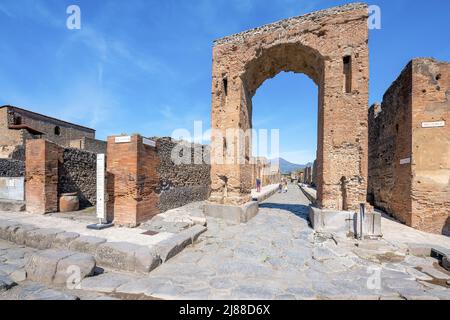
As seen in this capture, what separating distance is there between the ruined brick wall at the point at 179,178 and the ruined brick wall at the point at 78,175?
13.2 ft

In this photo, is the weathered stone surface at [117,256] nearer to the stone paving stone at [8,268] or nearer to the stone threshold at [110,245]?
the stone threshold at [110,245]

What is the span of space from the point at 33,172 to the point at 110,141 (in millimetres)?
3930

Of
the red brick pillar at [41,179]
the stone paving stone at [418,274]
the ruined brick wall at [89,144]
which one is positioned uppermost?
the ruined brick wall at [89,144]

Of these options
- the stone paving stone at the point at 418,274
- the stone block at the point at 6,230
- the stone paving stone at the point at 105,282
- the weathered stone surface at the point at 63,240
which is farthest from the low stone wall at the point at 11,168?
the stone paving stone at the point at 418,274

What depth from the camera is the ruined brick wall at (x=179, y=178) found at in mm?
8586

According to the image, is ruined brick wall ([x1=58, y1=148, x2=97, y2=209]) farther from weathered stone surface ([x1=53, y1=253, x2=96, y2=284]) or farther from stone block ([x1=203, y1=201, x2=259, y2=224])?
weathered stone surface ([x1=53, y1=253, x2=96, y2=284])

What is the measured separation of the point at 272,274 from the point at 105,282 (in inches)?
103

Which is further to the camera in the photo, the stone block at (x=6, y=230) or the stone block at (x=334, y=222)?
the stone block at (x=334, y=222)

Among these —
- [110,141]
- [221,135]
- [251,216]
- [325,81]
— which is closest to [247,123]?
[221,135]

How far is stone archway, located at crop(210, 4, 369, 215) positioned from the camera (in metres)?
6.04

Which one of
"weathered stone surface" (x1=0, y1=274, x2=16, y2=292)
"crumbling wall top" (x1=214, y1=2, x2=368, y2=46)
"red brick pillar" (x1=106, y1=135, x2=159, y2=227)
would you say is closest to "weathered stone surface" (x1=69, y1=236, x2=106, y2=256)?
"weathered stone surface" (x1=0, y1=274, x2=16, y2=292)

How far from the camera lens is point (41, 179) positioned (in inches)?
292

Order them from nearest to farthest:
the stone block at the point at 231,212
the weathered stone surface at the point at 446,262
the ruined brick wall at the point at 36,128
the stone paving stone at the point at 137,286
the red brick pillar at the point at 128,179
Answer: the stone paving stone at the point at 137,286 → the weathered stone surface at the point at 446,262 → the red brick pillar at the point at 128,179 → the stone block at the point at 231,212 → the ruined brick wall at the point at 36,128

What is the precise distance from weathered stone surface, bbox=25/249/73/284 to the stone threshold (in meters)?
0.66
